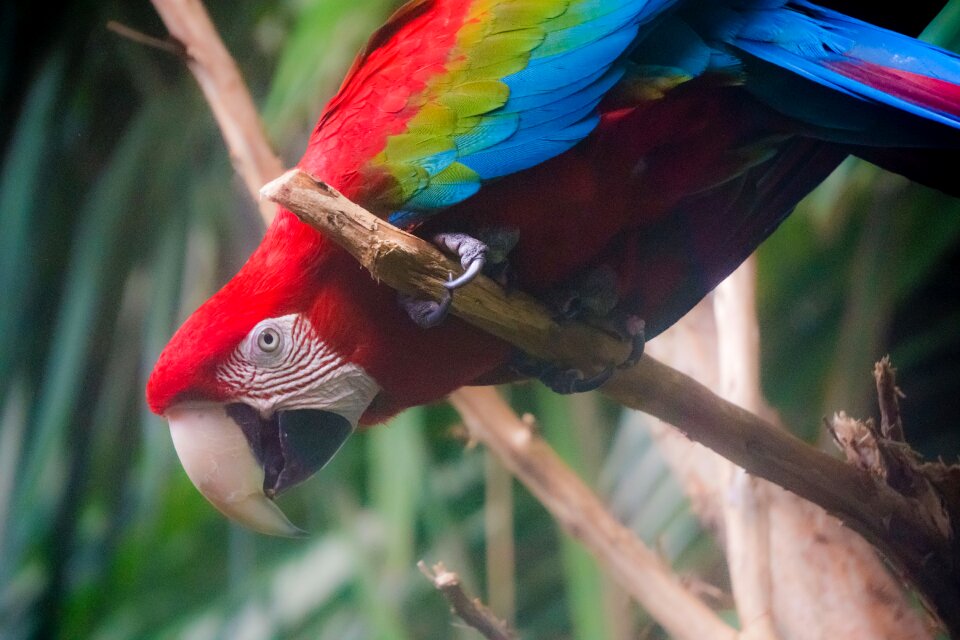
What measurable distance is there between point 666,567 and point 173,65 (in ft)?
3.04

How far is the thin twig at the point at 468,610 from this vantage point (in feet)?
2.48

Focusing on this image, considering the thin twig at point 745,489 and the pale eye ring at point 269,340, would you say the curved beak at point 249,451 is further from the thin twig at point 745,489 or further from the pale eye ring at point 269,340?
the thin twig at point 745,489

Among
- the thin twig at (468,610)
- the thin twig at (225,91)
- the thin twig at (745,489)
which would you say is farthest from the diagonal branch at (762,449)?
the thin twig at (225,91)

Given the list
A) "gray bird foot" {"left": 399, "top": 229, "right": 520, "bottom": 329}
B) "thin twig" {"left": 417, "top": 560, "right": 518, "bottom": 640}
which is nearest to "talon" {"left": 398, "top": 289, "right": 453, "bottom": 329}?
"gray bird foot" {"left": 399, "top": 229, "right": 520, "bottom": 329}

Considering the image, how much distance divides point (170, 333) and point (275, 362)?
0.46 metres

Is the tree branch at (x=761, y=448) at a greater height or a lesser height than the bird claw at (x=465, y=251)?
lesser

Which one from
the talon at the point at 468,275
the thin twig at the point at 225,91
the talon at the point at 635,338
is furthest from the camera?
the thin twig at the point at 225,91

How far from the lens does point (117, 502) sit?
44.8 inches

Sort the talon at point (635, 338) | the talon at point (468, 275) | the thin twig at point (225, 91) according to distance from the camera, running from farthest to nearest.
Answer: the thin twig at point (225, 91) < the talon at point (635, 338) < the talon at point (468, 275)

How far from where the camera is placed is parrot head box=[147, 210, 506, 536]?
28.0 inches

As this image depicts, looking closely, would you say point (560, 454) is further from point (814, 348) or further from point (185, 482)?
point (185, 482)

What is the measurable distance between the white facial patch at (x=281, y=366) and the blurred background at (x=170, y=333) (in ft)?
1.19

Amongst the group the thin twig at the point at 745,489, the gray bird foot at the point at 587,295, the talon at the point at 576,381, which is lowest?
the thin twig at the point at 745,489

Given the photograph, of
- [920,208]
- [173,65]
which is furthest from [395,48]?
[920,208]
